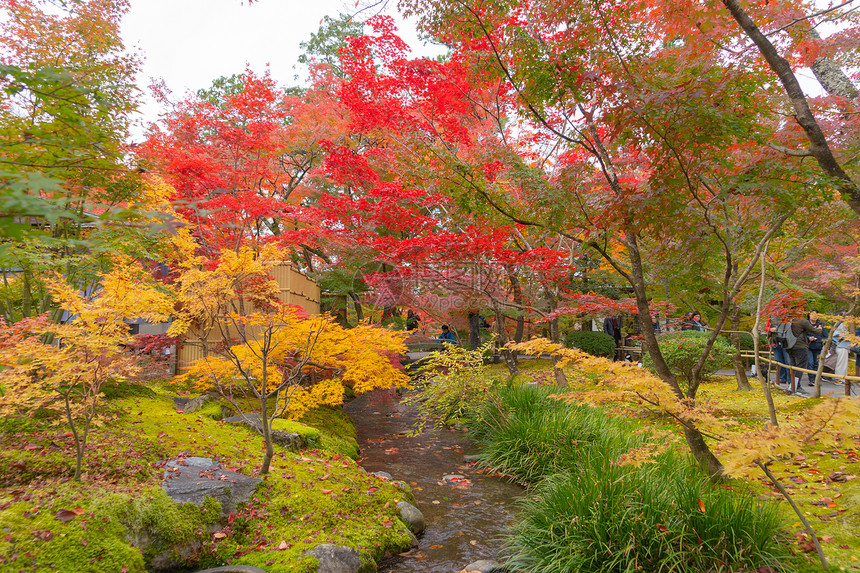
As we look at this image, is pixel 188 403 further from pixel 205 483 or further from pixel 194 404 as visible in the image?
pixel 205 483

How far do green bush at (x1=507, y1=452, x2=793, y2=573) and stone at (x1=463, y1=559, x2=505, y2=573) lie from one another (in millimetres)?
127

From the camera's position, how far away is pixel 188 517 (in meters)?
3.59

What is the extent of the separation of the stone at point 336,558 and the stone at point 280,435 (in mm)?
2405

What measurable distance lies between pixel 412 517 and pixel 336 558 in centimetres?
127

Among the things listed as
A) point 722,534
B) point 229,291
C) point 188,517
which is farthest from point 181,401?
point 722,534

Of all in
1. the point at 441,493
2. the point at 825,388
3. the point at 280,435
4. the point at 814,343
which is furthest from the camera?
the point at 814,343

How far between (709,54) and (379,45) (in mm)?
7674

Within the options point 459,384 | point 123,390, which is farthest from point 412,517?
point 123,390

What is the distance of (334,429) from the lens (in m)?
7.89

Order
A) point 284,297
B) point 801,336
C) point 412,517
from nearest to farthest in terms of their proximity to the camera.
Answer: point 412,517, point 801,336, point 284,297

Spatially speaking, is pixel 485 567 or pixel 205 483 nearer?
pixel 485 567

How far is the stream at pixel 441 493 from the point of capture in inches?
161

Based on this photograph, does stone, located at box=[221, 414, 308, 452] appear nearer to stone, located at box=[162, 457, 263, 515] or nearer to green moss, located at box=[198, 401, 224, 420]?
green moss, located at box=[198, 401, 224, 420]

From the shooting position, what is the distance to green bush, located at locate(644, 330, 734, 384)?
10047mm
